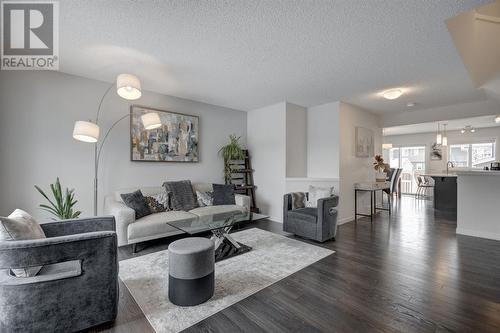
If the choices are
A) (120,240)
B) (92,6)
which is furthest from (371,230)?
(92,6)

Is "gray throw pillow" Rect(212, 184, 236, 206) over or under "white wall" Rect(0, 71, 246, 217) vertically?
under

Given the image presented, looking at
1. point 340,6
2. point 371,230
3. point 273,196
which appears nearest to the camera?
point 340,6

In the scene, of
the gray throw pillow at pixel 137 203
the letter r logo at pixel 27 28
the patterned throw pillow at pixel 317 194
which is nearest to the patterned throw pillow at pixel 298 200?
the patterned throw pillow at pixel 317 194

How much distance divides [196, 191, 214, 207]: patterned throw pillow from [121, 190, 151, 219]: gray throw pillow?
0.96m

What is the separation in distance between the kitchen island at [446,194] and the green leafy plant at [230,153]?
5.51 metres

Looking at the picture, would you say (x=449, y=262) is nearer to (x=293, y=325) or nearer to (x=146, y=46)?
(x=293, y=325)

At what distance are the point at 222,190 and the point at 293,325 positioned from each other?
290 centimetres

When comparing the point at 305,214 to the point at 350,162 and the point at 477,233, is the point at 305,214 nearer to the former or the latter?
the point at 350,162

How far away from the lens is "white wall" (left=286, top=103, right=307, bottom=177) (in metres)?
4.76

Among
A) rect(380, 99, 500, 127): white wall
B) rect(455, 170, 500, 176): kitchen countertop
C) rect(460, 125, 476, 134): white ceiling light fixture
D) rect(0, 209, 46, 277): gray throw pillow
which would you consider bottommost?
rect(0, 209, 46, 277): gray throw pillow

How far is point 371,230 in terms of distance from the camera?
4059 mm

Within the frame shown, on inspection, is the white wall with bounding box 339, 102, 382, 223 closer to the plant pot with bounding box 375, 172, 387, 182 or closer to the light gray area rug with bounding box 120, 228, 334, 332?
the plant pot with bounding box 375, 172, 387, 182

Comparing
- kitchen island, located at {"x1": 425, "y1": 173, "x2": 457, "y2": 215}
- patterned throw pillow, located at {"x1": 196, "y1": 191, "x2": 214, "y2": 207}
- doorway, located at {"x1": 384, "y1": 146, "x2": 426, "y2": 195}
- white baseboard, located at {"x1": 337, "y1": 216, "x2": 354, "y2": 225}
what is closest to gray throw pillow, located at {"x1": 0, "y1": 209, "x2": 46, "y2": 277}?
patterned throw pillow, located at {"x1": 196, "y1": 191, "x2": 214, "y2": 207}

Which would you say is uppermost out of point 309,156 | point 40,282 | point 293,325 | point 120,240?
point 309,156
